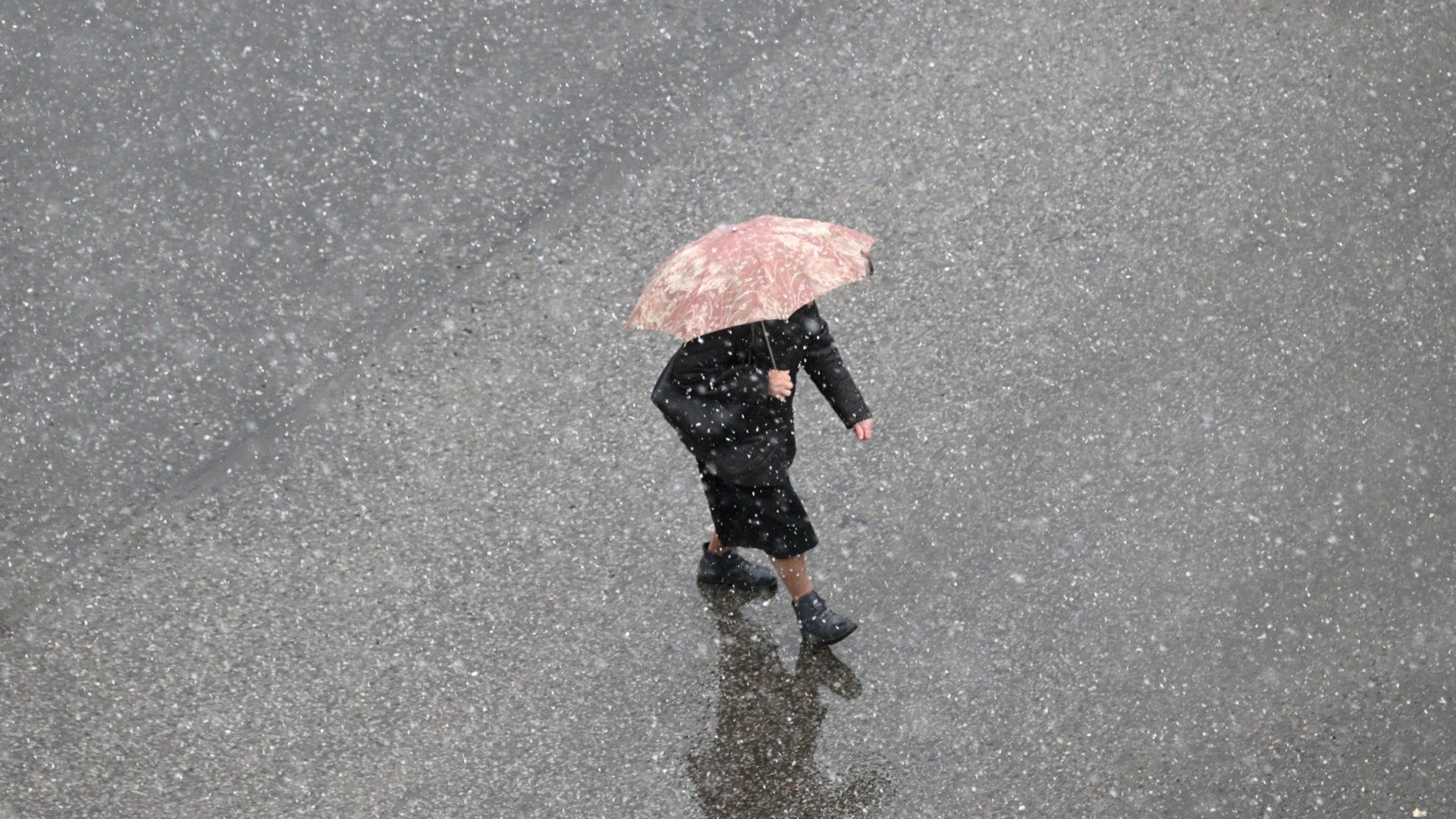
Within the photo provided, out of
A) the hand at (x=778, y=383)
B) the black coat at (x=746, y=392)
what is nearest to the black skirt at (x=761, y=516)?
the black coat at (x=746, y=392)

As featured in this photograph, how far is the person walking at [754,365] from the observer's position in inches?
151

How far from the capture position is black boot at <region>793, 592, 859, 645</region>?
181 inches

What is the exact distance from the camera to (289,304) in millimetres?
5141

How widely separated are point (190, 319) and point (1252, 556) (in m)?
4.05

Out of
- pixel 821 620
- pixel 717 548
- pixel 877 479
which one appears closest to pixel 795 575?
pixel 821 620

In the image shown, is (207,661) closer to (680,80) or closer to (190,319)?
(190,319)

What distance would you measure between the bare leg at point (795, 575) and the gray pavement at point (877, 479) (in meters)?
0.27

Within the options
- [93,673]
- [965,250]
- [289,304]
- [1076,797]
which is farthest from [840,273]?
[93,673]

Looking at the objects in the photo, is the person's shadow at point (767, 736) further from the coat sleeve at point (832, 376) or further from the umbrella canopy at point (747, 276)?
the umbrella canopy at point (747, 276)

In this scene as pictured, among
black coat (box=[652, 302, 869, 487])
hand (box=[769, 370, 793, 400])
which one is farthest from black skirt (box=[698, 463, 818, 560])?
hand (box=[769, 370, 793, 400])

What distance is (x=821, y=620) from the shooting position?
Answer: 4594 mm

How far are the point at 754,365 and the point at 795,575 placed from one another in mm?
824

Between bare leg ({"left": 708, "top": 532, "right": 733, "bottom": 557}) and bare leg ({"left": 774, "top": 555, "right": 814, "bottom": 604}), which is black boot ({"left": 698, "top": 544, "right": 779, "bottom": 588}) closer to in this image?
bare leg ({"left": 708, "top": 532, "right": 733, "bottom": 557})

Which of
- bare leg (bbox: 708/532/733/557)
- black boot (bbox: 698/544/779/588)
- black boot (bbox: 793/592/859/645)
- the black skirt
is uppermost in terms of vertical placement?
the black skirt
